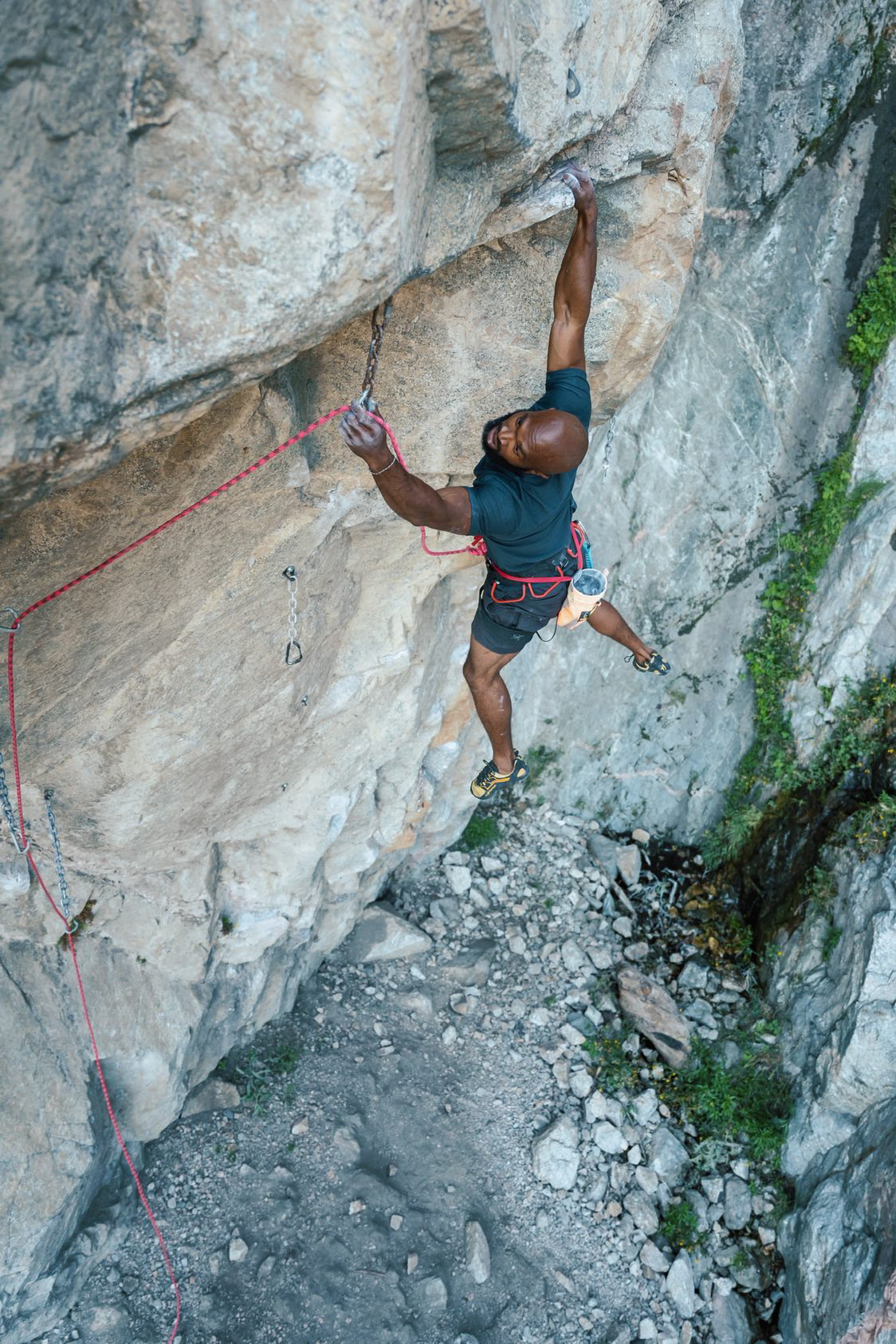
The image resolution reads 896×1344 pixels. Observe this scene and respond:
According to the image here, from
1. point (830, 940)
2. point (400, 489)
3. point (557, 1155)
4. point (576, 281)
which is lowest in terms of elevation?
point (557, 1155)

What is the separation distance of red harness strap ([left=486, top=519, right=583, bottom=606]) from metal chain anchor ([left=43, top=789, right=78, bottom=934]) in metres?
2.19

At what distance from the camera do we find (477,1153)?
5812mm

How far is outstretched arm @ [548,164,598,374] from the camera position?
128 inches

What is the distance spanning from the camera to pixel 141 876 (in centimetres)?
Answer: 461

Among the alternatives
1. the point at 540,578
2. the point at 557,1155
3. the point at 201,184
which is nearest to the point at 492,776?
the point at 540,578

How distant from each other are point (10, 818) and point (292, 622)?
1446 millimetres

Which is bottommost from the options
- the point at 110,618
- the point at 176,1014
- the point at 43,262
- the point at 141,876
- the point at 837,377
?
the point at 176,1014

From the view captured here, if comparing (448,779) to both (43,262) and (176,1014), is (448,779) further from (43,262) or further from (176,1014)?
(43,262)

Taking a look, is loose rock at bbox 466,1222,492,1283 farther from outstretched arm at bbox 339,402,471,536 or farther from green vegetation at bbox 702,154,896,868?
outstretched arm at bbox 339,402,471,536

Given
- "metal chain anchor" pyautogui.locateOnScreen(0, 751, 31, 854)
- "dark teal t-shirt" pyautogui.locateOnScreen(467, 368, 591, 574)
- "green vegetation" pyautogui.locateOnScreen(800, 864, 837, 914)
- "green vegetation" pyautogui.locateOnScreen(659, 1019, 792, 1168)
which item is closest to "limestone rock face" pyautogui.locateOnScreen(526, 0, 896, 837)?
"green vegetation" pyautogui.locateOnScreen(800, 864, 837, 914)

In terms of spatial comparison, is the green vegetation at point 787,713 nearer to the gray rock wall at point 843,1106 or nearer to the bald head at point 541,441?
the gray rock wall at point 843,1106

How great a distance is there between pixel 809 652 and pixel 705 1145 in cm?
362

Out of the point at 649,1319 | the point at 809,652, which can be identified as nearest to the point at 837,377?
the point at 809,652

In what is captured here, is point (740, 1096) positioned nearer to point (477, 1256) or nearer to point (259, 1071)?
point (477, 1256)
